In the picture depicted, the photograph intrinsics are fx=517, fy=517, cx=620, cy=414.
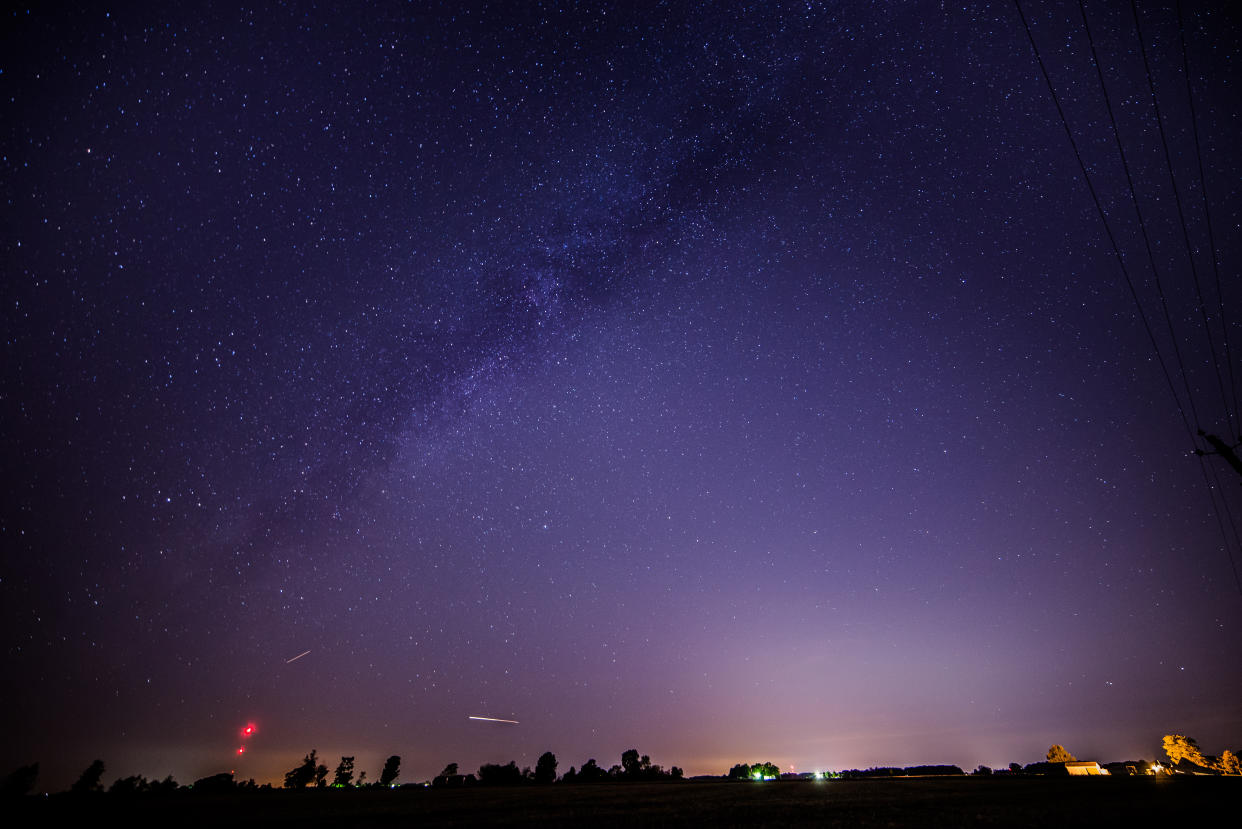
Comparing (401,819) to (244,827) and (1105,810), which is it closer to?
(244,827)

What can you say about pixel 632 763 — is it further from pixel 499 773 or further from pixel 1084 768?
pixel 1084 768

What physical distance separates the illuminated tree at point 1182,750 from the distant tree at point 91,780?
176140mm

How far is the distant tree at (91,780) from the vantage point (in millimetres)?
85938

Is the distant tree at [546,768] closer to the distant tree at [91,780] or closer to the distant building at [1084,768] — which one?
the distant tree at [91,780]

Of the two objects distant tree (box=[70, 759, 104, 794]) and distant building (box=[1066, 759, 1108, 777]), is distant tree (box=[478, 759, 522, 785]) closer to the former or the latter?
distant tree (box=[70, 759, 104, 794])

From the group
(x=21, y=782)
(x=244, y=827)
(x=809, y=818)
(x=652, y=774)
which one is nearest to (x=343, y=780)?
(x=21, y=782)

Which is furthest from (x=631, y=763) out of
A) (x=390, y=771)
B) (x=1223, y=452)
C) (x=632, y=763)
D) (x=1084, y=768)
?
(x=1223, y=452)

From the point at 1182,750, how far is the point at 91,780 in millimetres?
181777

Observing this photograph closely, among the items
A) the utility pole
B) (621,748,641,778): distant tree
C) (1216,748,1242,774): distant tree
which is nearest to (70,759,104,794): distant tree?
(621,748,641,778): distant tree

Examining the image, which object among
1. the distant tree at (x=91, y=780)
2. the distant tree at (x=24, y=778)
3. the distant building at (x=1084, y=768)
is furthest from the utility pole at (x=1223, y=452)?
the distant tree at (x=91, y=780)

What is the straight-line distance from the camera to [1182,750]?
82938 mm

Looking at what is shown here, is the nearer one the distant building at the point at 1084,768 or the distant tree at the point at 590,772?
the distant building at the point at 1084,768

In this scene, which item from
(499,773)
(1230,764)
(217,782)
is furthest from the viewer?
(499,773)

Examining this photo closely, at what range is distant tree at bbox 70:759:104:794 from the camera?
282ft
